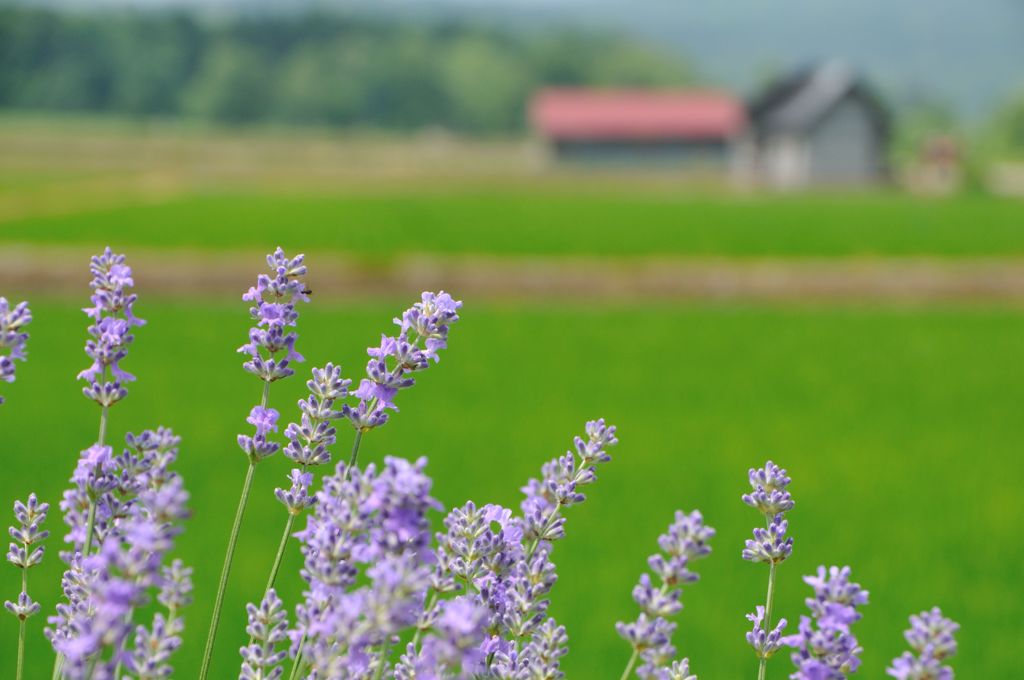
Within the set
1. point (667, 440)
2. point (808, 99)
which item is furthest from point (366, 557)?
point (808, 99)

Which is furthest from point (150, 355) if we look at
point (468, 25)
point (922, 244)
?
point (468, 25)

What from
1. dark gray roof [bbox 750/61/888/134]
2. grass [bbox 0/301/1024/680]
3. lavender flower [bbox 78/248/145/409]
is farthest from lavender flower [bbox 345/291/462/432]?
dark gray roof [bbox 750/61/888/134]

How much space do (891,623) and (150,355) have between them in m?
9.07

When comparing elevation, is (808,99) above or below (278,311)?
above

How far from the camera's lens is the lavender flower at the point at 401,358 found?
3.95 feet

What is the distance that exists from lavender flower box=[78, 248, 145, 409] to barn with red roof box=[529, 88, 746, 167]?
67.8 metres

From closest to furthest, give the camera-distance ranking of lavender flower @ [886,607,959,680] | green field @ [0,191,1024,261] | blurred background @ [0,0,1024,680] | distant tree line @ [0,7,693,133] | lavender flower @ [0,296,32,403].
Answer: lavender flower @ [886,607,959,680] < lavender flower @ [0,296,32,403] < blurred background @ [0,0,1024,680] < green field @ [0,191,1024,261] < distant tree line @ [0,7,693,133]

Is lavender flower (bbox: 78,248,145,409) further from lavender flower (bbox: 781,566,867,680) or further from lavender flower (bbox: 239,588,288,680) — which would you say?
lavender flower (bbox: 781,566,867,680)

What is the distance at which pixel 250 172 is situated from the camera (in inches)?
2269

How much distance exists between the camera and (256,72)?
320ft

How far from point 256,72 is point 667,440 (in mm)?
94265

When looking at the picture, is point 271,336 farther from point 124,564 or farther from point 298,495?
point 124,564

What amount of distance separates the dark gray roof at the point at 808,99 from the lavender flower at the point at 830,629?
6271 centimetres

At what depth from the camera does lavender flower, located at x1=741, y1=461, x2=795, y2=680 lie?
1.19 metres
